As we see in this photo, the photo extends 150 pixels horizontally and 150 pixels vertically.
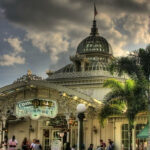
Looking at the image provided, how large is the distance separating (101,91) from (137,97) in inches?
486

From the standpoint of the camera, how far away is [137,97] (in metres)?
28.1

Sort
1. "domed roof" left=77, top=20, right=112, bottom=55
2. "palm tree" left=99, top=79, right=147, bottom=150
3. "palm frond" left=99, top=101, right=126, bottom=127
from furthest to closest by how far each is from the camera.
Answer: "domed roof" left=77, top=20, right=112, bottom=55 < "palm frond" left=99, top=101, right=126, bottom=127 < "palm tree" left=99, top=79, right=147, bottom=150

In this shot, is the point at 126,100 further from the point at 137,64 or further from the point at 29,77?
the point at 29,77

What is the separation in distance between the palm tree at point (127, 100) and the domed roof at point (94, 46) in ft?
58.4

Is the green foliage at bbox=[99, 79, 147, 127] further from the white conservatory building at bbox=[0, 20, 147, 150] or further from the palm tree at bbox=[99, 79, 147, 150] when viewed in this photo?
the white conservatory building at bbox=[0, 20, 147, 150]

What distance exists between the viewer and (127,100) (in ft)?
93.0

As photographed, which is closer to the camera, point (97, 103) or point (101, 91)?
point (97, 103)

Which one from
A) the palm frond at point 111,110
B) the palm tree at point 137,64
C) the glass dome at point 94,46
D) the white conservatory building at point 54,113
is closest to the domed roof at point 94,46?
the glass dome at point 94,46

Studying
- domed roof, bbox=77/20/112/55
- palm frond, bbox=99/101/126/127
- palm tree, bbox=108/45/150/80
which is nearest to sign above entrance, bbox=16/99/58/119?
palm frond, bbox=99/101/126/127

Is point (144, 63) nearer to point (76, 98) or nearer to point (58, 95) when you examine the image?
point (76, 98)

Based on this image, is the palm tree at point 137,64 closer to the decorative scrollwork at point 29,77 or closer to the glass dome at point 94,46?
the decorative scrollwork at point 29,77

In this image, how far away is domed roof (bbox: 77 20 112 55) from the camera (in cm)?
4719

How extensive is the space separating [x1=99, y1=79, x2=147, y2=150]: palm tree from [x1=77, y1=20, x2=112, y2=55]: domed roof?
58.4 feet

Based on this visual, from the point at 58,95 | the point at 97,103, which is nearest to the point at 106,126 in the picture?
the point at 97,103
